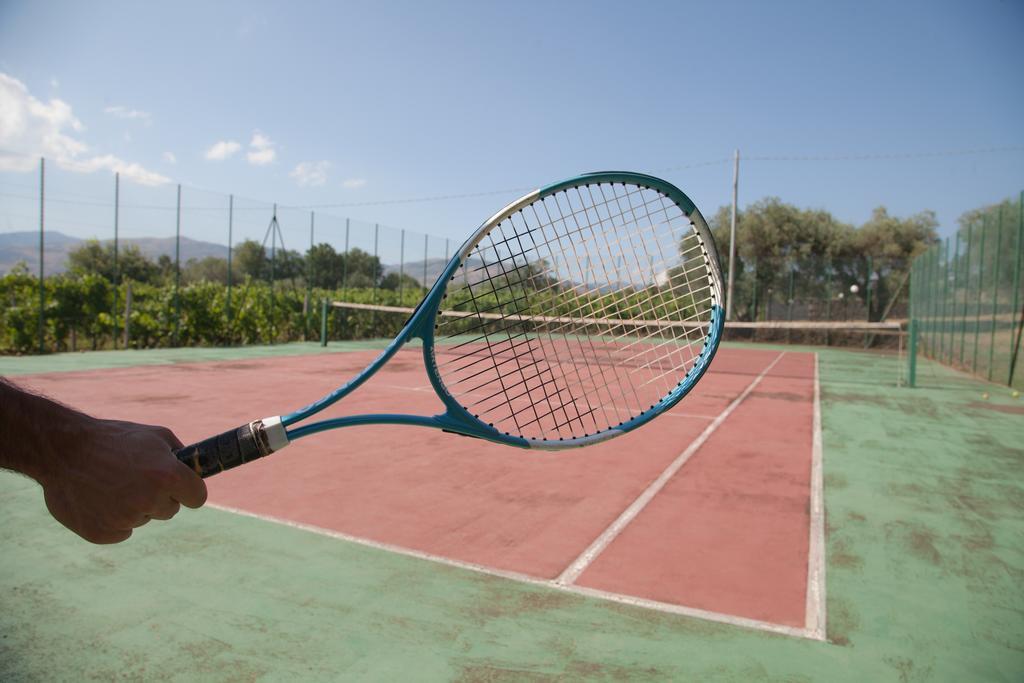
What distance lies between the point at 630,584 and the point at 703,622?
1.37ft

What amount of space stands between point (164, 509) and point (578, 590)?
200 centimetres

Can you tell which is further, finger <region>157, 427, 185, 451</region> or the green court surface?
the green court surface

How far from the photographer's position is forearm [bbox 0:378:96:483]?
139 cm

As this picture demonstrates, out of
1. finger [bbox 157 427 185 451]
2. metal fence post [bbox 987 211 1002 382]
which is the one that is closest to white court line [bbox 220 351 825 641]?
finger [bbox 157 427 185 451]

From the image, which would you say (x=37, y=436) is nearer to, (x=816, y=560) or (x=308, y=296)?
(x=816, y=560)

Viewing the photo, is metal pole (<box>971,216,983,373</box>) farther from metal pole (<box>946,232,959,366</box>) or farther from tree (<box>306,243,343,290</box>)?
tree (<box>306,243,343,290</box>)

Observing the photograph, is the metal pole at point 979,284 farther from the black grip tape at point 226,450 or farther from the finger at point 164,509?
the finger at point 164,509

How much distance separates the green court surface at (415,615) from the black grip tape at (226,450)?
101 cm

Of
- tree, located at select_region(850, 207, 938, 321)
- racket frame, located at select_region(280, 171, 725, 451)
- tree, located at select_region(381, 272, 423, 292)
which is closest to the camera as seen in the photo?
racket frame, located at select_region(280, 171, 725, 451)

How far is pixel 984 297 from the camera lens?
11.9m

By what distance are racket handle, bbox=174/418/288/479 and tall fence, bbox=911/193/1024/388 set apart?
37.9ft

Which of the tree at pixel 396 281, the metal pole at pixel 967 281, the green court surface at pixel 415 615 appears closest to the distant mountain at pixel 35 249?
the tree at pixel 396 281

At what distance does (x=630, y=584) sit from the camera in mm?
3055

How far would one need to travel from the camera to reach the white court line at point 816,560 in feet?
9.00
